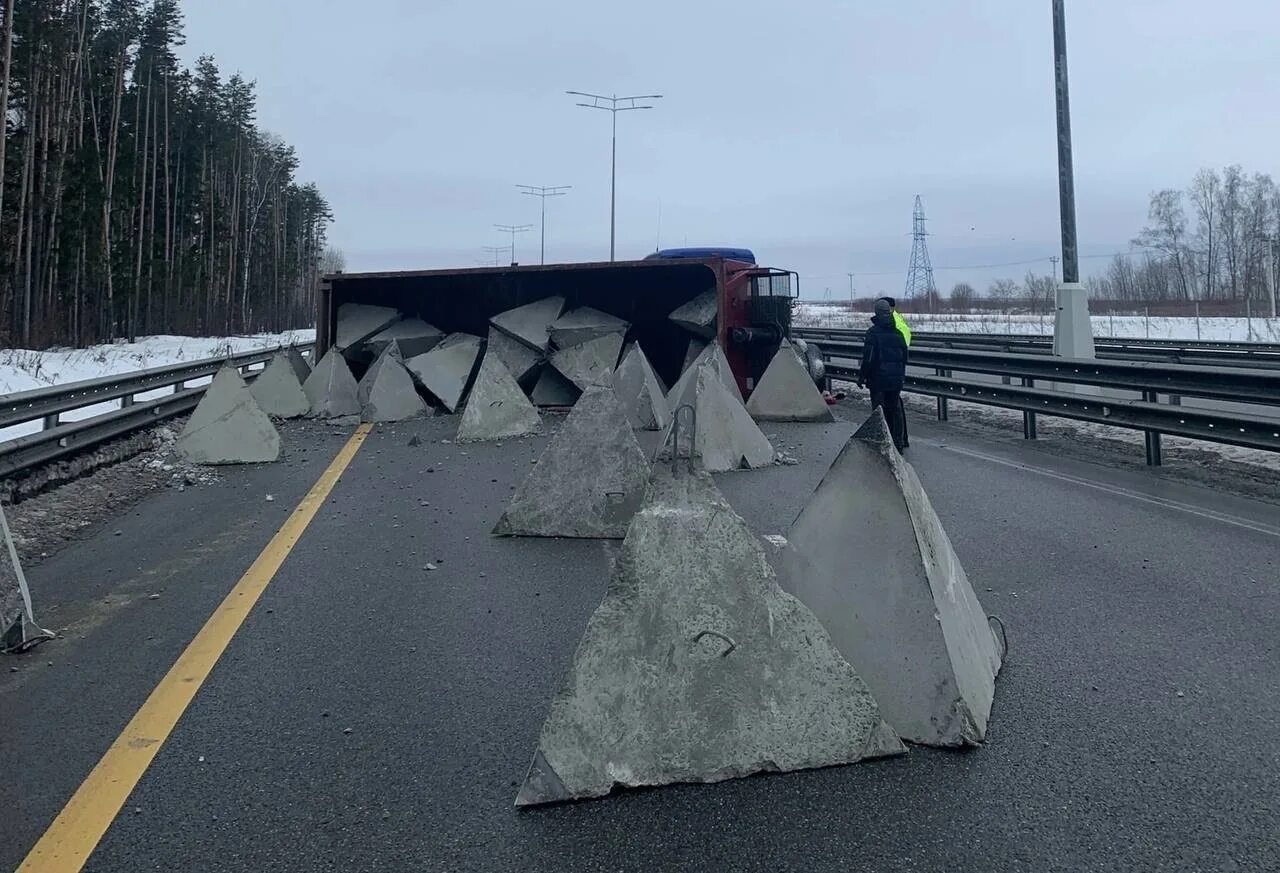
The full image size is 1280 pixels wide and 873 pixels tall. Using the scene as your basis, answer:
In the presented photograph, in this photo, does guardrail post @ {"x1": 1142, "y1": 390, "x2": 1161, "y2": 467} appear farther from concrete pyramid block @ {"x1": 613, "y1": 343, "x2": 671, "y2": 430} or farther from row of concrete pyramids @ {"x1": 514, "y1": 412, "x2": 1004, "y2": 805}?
row of concrete pyramids @ {"x1": 514, "y1": 412, "x2": 1004, "y2": 805}

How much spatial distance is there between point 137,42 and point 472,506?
58511 mm

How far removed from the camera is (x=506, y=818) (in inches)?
123

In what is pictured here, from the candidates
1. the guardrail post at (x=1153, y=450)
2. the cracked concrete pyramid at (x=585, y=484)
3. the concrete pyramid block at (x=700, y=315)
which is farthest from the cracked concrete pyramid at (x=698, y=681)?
the concrete pyramid block at (x=700, y=315)

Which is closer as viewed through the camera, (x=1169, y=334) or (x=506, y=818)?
(x=506, y=818)

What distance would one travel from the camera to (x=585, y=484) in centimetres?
754

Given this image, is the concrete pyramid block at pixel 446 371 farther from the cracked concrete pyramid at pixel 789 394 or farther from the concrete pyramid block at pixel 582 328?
the cracked concrete pyramid at pixel 789 394

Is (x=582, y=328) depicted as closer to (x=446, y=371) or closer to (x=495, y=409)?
(x=446, y=371)

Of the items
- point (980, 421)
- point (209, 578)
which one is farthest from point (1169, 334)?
point (209, 578)

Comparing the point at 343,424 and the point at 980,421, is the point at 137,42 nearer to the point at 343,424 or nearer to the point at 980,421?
the point at 343,424

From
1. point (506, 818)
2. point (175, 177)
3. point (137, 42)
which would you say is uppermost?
point (137, 42)

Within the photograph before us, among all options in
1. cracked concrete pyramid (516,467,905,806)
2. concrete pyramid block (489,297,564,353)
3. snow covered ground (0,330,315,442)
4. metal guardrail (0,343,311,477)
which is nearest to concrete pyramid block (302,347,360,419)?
metal guardrail (0,343,311,477)

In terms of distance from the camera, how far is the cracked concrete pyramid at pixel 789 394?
1479 centimetres

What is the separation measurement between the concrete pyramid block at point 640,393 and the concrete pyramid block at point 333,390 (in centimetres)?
446

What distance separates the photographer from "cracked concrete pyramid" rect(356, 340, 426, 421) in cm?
1574
